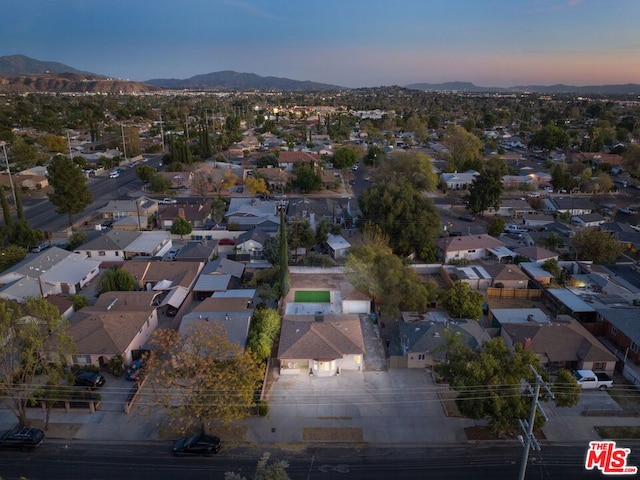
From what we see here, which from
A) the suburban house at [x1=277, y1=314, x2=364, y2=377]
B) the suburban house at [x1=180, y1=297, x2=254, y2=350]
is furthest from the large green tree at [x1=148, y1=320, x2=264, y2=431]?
the suburban house at [x1=277, y1=314, x2=364, y2=377]

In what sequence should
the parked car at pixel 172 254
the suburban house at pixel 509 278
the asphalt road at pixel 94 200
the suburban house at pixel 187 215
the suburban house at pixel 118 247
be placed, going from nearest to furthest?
the suburban house at pixel 509 278 → the parked car at pixel 172 254 → the suburban house at pixel 118 247 → the suburban house at pixel 187 215 → the asphalt road at pixel 94 200

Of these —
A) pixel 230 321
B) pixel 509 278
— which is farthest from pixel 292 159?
pixel 230 321

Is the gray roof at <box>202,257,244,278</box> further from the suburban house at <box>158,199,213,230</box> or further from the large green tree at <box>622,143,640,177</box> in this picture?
the large green tree at <box>622,143,640,177</box>

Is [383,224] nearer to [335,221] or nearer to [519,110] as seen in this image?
[335,221]

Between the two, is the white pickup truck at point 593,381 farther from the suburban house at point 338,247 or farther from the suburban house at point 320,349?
the suburban house at point 338,247

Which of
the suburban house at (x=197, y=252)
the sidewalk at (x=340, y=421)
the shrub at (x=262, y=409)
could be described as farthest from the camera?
the suburban house at (x=197, y=252)

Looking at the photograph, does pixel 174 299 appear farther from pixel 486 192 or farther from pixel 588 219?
pixel 588 219

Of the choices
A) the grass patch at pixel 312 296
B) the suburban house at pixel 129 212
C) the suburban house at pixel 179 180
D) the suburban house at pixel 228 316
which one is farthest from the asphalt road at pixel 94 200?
the grass patch at pixel 312 296
